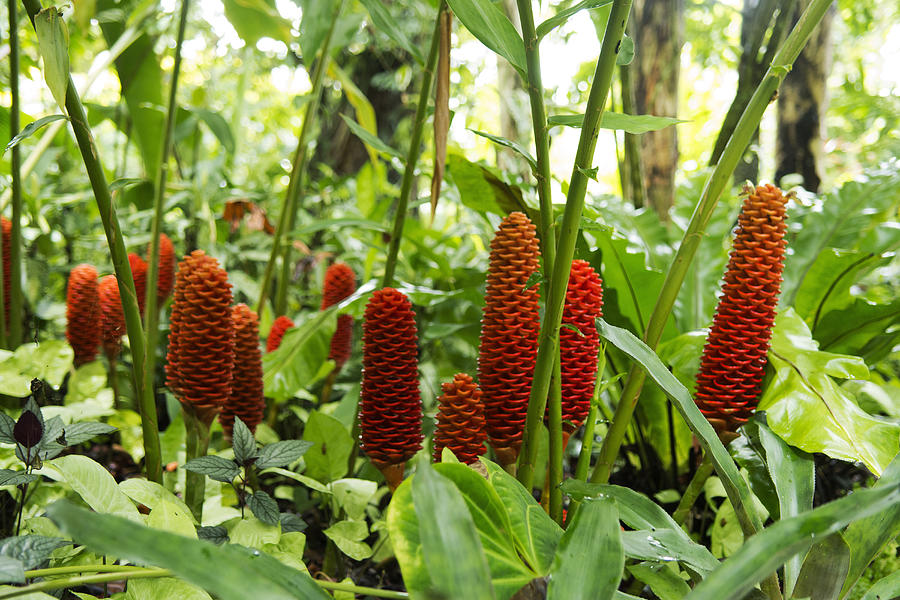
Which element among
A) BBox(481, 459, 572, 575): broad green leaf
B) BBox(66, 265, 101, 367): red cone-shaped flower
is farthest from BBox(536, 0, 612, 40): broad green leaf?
BBox(66, 265, 101, 367): red cone-shaped flower

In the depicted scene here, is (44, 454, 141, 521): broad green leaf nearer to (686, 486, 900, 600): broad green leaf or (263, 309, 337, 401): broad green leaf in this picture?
(263, 309, 337, 401): broad green leaf

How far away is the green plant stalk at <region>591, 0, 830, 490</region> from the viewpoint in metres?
0.61

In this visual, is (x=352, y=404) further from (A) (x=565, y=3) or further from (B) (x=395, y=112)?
(B) (x=395, y=112)

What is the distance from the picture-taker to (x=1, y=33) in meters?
1.65

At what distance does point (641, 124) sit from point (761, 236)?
245 mm

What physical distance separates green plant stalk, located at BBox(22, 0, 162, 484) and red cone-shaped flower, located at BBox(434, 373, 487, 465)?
347 millimetres

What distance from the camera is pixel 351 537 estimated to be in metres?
0.77

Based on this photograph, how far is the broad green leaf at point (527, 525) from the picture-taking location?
0.54m

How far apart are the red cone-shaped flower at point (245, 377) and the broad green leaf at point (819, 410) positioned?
2.21 ft

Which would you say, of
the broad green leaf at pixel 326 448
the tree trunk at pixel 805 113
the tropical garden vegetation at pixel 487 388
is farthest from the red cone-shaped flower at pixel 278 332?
the tree trunk at pixel 805 113

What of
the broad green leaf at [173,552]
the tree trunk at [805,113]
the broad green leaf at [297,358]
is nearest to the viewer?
the broad green leaf at [173,552]

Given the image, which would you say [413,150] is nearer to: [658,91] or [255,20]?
[255,20]

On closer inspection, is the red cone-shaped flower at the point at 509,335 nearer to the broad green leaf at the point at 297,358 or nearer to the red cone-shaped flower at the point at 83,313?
the broad green leaf at the point at 297,358

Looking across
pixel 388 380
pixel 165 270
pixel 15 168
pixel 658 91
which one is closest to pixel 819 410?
pixel 388 380
